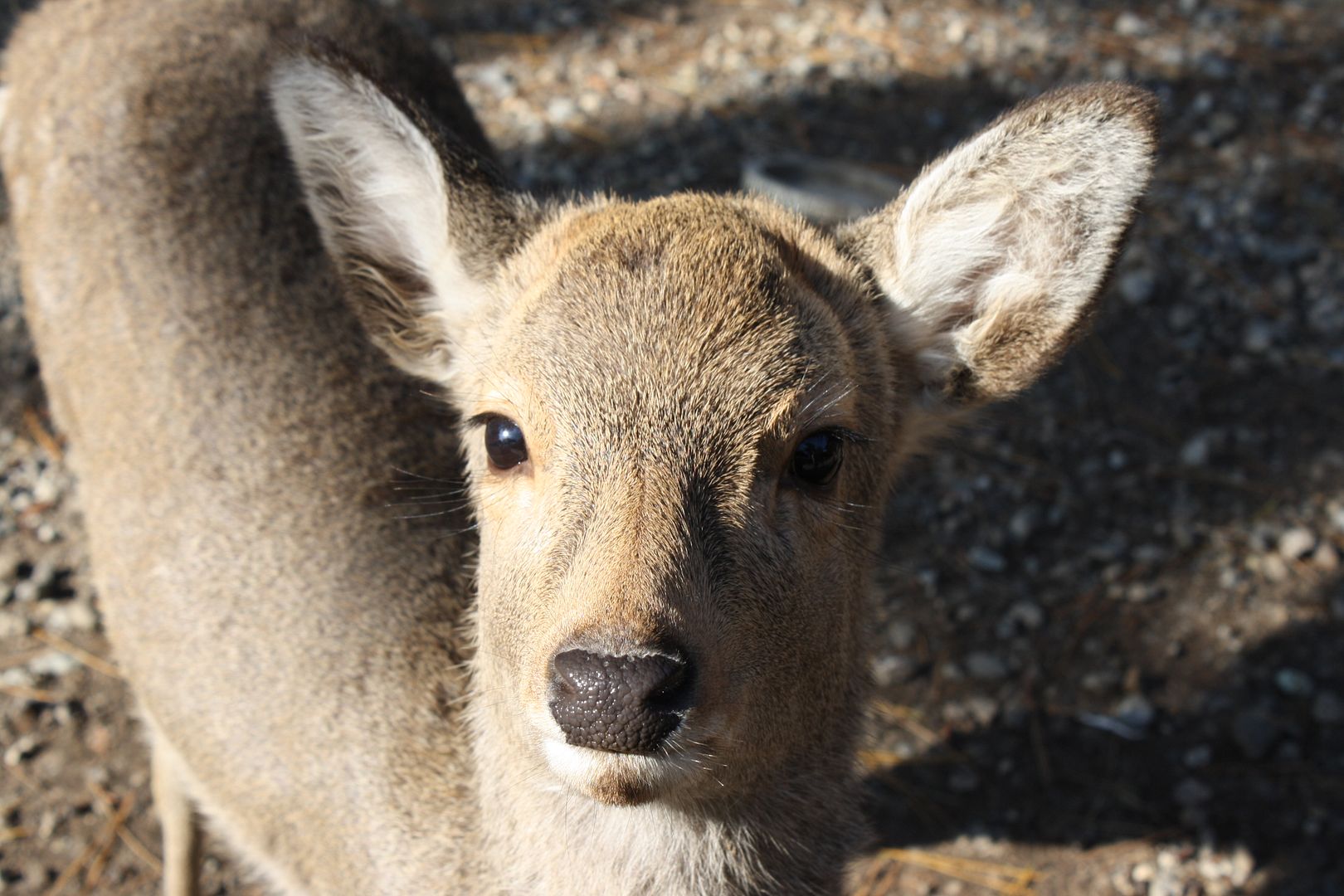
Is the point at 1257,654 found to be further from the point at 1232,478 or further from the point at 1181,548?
the point at 1232,478

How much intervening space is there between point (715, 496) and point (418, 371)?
1.14m

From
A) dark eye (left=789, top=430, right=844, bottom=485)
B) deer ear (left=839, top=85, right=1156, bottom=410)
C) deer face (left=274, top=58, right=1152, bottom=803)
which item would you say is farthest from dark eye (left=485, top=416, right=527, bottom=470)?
deer ear (left=839, top=85, right=1156, bottom=410)

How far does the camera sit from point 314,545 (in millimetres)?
3236

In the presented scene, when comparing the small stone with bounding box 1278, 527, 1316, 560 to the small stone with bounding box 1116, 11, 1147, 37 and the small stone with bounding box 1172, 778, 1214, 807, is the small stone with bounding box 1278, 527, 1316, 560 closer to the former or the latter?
the small stone with bounding box 1172, 778, 1214, 807

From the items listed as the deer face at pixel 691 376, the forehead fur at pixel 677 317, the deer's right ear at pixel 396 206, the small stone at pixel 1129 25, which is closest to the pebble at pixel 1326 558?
the deer face at pixel 691 376

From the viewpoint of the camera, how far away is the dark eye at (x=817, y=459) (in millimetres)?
2305

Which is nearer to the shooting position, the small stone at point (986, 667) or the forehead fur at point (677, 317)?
the forehead fur at point (677, 317)

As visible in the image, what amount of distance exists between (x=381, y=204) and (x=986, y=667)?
9.10 ft

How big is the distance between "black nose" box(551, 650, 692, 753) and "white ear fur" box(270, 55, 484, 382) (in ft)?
4.01

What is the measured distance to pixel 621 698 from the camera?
1840mm

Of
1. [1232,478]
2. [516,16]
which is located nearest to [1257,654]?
[1232,478]

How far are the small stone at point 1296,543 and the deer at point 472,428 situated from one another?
2.41 m

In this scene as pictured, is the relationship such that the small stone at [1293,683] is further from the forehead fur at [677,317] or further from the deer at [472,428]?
the forehead fur at [677,317]

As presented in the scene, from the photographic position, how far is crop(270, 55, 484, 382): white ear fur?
2674 mm
